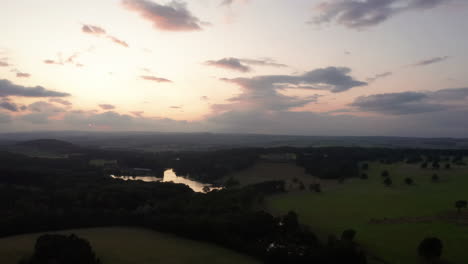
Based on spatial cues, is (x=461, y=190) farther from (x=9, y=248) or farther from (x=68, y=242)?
(x=9, y=248)

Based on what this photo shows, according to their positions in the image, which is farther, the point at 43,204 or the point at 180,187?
the point at 180,187

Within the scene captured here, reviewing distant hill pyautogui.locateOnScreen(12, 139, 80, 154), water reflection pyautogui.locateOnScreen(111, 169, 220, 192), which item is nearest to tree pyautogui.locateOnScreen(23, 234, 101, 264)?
water reflection pyautogui.locateOnScreen(111, 169, 220, 192)

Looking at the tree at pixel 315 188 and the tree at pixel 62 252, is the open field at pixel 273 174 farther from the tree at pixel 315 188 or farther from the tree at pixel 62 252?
the tree at pixel 62 252

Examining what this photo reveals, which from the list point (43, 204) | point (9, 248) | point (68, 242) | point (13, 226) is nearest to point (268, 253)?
point (68, 242)

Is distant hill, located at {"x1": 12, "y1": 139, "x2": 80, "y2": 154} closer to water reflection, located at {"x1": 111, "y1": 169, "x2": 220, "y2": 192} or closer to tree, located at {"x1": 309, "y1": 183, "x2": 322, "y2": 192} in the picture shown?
water reflection, located at {"x1": 111, "y1": 169, "x2": 220, "y2": 192}

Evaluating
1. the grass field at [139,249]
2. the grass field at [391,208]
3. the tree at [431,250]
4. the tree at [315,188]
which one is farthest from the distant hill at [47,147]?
the tree at [431,250]

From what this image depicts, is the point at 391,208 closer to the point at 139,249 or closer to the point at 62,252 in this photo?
the point at 139,249
